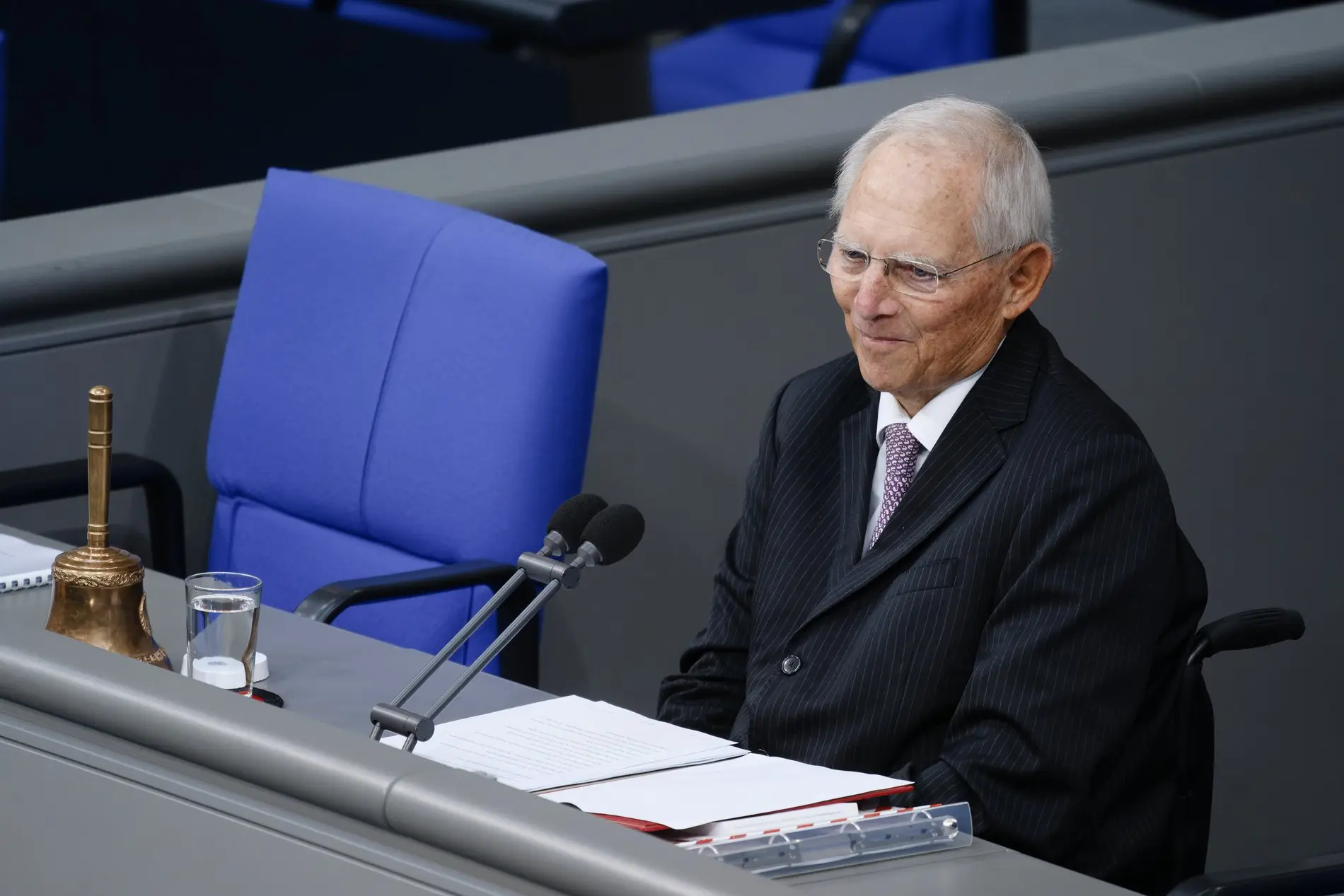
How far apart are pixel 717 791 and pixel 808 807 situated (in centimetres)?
7

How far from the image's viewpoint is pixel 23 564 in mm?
2096

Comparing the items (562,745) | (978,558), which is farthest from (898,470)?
(562,745)

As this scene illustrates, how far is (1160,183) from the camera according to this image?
315 centimetres

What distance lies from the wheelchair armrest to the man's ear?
0.35 meters

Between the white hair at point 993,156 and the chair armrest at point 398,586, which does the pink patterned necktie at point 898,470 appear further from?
the chair armrest at point 398,586

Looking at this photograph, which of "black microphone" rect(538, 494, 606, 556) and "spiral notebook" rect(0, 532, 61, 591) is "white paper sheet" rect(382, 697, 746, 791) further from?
"spiral notebook" rect(0, 532, 61, 591)

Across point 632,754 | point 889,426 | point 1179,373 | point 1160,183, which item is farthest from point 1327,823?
point 632,754

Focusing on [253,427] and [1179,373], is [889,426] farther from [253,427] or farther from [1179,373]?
[1179,373]

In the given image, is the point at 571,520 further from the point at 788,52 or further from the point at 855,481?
the point at 788,52

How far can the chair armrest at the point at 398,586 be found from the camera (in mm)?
→ 2195

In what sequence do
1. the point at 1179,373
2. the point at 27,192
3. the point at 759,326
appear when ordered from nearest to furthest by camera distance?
the point at 759,326 < the point at 1179,373 < the point at 27,192

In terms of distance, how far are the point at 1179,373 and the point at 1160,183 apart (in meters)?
0.29

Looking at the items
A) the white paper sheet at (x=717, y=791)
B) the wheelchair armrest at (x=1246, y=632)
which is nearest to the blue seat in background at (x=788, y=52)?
the wheelchair armrest at (x=1246, y=632)

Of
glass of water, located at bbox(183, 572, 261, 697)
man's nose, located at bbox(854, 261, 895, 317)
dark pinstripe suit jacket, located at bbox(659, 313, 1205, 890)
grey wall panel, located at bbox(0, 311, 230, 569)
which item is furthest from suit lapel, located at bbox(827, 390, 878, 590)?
grey wall panel, located at bbox(0, 311, 230, 569)
